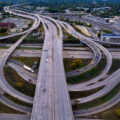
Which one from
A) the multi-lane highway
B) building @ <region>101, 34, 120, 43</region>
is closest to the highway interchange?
the multi-lane highway

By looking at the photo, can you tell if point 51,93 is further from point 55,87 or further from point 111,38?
point 111,38

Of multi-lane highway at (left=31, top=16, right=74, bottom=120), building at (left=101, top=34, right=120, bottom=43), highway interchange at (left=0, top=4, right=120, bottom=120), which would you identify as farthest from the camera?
building at (left=101, top=34, right=120, bottom=43)

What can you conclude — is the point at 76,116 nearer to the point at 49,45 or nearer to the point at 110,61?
the point at 110,61

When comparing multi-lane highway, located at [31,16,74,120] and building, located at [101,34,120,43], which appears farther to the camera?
building, located at [101,34,120,43]

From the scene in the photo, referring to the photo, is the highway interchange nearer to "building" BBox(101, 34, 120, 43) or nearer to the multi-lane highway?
the multi-lane highway

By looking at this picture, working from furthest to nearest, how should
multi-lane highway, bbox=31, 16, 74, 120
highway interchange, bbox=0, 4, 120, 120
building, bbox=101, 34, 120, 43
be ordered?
building, bbox=101, 34, 120, 43 → highway interchange, bbox=0, 4, 120, 120 → multi-lane highway, bbox=31, 16, 74, 120

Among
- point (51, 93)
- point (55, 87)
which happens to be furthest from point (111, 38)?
point (51, 93)

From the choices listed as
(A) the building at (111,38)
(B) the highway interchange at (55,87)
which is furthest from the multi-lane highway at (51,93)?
(A) the building at (111,38)

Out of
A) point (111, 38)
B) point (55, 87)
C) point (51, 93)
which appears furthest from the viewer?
point (111, 38)

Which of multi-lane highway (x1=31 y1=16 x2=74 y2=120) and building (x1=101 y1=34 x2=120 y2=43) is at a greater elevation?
building (x1=101 y1=34 x2=120 y2=43)

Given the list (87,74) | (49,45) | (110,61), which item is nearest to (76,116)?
(87,74)

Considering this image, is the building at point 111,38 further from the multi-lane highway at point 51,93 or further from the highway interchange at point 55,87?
the multi-lane highway at point 51,93
